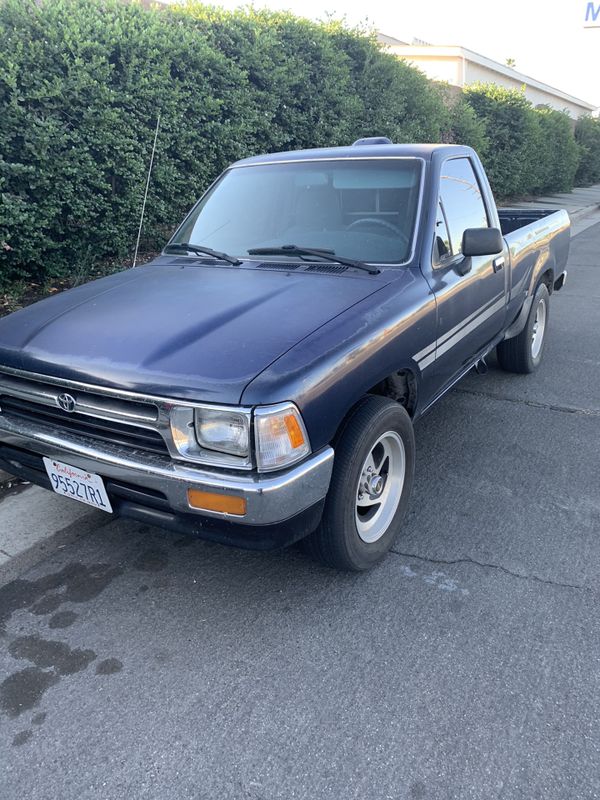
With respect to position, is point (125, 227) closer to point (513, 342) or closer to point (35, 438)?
point (513, 342)

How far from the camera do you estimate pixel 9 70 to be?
5266mm

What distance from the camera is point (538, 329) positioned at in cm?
573

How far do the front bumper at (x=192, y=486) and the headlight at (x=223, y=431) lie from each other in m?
0.09

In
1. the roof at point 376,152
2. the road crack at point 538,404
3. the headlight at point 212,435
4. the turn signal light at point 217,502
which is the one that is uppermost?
the roof at point 376,152

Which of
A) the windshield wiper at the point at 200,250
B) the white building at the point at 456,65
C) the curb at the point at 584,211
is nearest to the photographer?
the windshield wiper at the point at 200,250

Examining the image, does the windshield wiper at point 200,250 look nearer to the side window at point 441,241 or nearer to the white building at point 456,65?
the side window at point 441,241

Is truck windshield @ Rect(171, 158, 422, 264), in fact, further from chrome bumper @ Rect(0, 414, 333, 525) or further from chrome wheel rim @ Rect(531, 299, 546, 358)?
chrome wheel rim @ Rect(531, 299, 546, 358)

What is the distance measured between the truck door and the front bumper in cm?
125

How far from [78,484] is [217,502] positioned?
719 millimetres

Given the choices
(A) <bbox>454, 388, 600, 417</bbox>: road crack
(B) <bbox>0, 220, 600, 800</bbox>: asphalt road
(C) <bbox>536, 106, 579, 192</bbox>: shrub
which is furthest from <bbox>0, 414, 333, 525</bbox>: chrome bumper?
(C) <bbox>536, 106, 579, 192</bbox>: shrub

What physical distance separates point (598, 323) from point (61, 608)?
6533 millimetres

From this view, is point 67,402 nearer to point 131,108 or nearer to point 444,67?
point 131,108

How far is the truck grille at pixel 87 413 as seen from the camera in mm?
2459

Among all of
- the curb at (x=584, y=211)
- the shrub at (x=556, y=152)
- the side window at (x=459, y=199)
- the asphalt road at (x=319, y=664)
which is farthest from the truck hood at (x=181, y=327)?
the shrub at (x=556, y=152)
